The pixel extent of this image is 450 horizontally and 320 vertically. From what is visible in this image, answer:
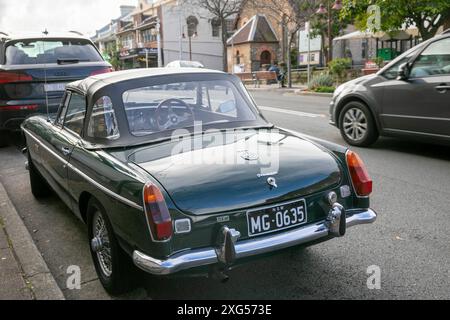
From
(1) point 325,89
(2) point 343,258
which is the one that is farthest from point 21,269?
(1) point 325,89

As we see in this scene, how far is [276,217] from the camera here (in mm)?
3004

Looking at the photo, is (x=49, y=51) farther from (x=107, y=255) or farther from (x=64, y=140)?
(x=107, y=255)

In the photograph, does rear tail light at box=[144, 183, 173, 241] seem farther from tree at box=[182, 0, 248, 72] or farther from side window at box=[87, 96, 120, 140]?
tree at box=[182, 0, 248, 72]

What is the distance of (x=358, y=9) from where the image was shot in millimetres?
16812

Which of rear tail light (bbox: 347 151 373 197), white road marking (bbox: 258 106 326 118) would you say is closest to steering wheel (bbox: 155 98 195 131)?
rear tail light (bbox: 347 151 373 197)

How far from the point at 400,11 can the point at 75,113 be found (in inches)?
560

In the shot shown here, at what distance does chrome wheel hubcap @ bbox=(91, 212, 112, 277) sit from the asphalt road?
0.61 ft

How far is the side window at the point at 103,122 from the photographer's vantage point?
360 centimetres

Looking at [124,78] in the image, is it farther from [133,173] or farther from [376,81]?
[376,81]

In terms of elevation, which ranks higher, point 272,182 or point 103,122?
point 103,122

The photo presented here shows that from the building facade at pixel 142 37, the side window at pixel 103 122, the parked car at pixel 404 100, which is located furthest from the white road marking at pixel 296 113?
the building facade at pixel 142 37

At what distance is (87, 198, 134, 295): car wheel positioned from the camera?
3.16 m
